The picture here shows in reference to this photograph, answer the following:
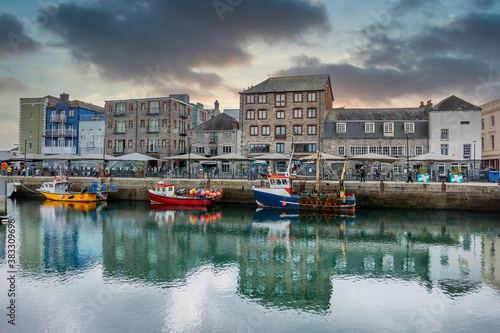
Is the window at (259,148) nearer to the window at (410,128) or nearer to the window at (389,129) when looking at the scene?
the window at (389,129)

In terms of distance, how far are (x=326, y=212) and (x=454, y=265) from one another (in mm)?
14785

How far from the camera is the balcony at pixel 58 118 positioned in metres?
56.3

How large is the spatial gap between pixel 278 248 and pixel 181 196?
17382 mm

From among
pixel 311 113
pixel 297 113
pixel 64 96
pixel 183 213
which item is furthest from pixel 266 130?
Answer: pixel 64 96

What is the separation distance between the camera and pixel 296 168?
142 ft

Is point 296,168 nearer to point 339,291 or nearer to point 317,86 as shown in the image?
point 317,86

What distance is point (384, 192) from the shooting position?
31750mm

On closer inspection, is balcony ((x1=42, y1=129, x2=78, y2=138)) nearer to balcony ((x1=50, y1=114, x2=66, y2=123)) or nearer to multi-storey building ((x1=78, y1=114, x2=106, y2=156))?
multi-storey building ((x1=78, y1=114, x2=106, y2=156))

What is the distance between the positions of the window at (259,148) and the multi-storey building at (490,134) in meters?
28.1

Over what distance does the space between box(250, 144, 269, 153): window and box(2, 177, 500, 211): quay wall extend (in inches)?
463

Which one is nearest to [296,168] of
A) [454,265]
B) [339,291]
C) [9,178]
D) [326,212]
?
[326,212]

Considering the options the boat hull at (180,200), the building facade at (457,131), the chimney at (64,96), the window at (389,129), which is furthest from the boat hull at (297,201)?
the chimney at (64,96)

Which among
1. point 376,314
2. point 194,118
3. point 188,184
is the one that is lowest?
point 376,314

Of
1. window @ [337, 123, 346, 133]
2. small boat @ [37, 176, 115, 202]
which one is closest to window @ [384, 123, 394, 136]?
window @ [337, 123, 346, 133]
